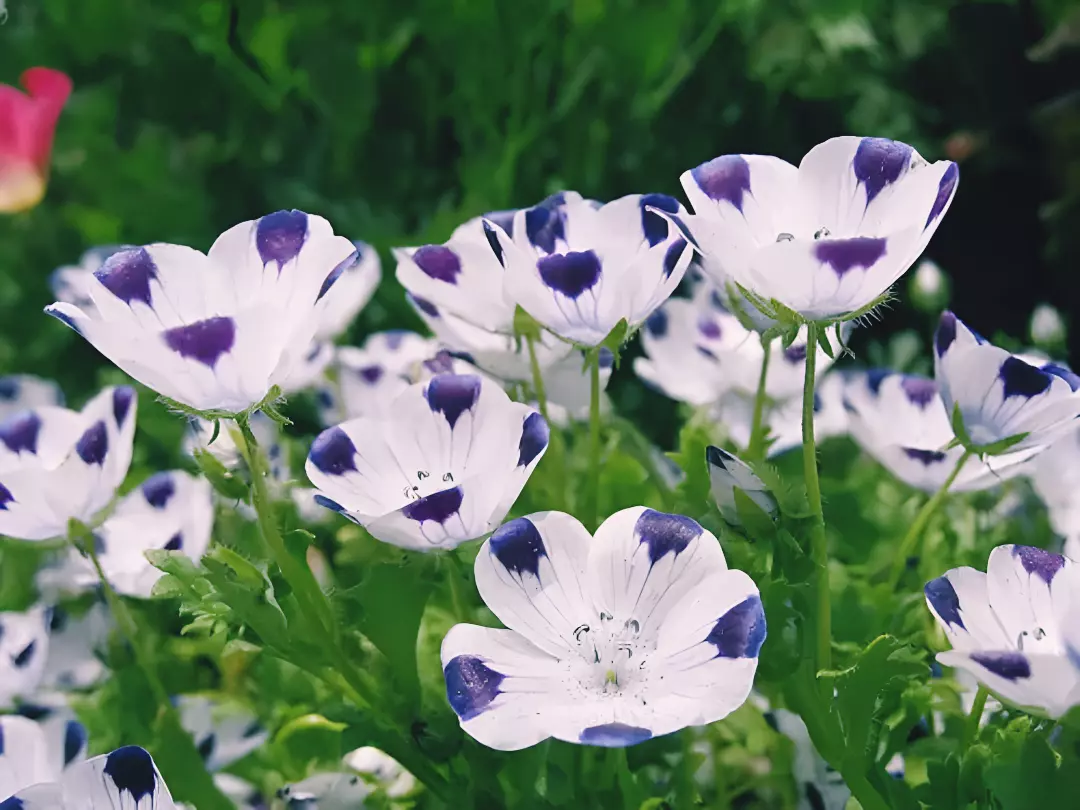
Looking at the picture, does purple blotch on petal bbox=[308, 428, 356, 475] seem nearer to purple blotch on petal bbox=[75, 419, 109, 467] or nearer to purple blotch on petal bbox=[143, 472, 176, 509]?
purple blotch on petal bbox=[75, 419, 109, 467]

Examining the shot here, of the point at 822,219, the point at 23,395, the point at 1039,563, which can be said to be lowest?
the point at 23,395

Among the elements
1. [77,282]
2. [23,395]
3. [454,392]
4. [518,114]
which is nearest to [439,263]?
[454,392]

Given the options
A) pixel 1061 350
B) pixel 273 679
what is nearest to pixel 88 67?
pixel 273 679

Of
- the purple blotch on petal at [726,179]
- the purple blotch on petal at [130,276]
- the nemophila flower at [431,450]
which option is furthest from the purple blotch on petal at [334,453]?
the purple blotch on petal at [726,179]

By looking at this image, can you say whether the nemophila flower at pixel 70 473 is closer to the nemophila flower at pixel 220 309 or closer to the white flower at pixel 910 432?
the nemophila flower at pixel 220 309

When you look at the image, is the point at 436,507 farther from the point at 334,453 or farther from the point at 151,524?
the point at 151,524

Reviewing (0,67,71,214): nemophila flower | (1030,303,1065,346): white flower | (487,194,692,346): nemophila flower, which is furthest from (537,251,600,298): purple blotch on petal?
(0,67,71,214): nemophila flower

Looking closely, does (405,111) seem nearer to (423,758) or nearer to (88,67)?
(88,67)
